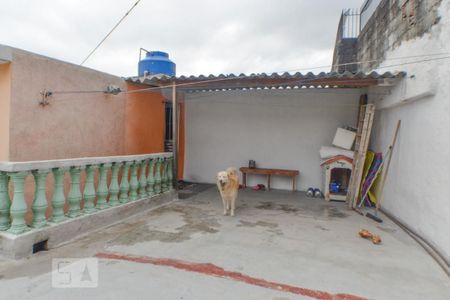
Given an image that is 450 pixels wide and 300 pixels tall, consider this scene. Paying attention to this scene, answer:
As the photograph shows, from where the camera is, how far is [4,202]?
9.45ft

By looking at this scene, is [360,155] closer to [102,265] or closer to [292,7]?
[292,7]

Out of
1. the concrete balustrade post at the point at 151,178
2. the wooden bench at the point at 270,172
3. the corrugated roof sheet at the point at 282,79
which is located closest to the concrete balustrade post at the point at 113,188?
the concrete balustrade post at the point at 151,178

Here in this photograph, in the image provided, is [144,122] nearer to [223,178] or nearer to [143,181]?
[143,181]

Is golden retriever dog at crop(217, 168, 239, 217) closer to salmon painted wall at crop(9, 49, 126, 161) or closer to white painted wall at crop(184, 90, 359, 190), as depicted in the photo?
salmon painted wall at crop(9, 49, 126, 161)

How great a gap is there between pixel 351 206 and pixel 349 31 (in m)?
6.41

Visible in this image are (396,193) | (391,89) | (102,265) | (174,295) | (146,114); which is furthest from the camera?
(146,114)

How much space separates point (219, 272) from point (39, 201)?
7.17ft

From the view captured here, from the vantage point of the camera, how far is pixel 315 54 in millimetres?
9297

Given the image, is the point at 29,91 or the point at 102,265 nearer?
the point at 102,265

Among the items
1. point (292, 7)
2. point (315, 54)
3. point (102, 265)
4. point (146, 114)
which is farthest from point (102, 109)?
point (315, 54)

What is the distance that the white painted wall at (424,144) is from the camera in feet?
10.3

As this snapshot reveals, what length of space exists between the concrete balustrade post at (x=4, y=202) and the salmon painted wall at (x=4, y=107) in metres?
0.89

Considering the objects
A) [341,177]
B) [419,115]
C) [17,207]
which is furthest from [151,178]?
[341,177]

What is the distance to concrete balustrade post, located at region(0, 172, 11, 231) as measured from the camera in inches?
113
